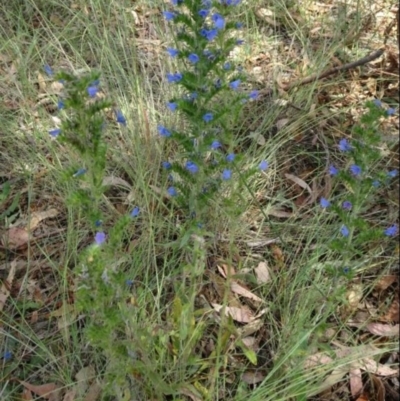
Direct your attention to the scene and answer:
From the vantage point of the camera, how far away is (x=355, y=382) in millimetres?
2008

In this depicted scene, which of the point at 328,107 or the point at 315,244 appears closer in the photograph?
the point at 315,244

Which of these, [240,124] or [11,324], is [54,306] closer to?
[11,324]

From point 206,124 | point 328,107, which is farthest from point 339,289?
point 328,107

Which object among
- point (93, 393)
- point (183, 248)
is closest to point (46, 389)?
point (93, 393)

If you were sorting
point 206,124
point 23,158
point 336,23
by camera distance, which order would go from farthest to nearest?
point 336,23 → point 23,158 → point 206,124

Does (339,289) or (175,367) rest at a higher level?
(339,289)

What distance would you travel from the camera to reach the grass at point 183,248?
194 centimetres

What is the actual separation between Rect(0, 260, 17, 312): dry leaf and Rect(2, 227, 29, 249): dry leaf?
91 mm

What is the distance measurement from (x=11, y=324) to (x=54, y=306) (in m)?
0.19

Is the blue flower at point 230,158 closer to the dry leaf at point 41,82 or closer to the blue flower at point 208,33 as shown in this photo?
the blue flower at point 208,33

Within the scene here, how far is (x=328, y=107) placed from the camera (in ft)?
9.73

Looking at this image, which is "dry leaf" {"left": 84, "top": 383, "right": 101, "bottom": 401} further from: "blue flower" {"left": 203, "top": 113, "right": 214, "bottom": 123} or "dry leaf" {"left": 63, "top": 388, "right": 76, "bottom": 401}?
"blue flower" {"left": 203, "top": 113, "right": 214, "bottom": 123}

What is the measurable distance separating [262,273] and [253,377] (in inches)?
17.9

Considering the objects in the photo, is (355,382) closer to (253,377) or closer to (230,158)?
(253,377)
